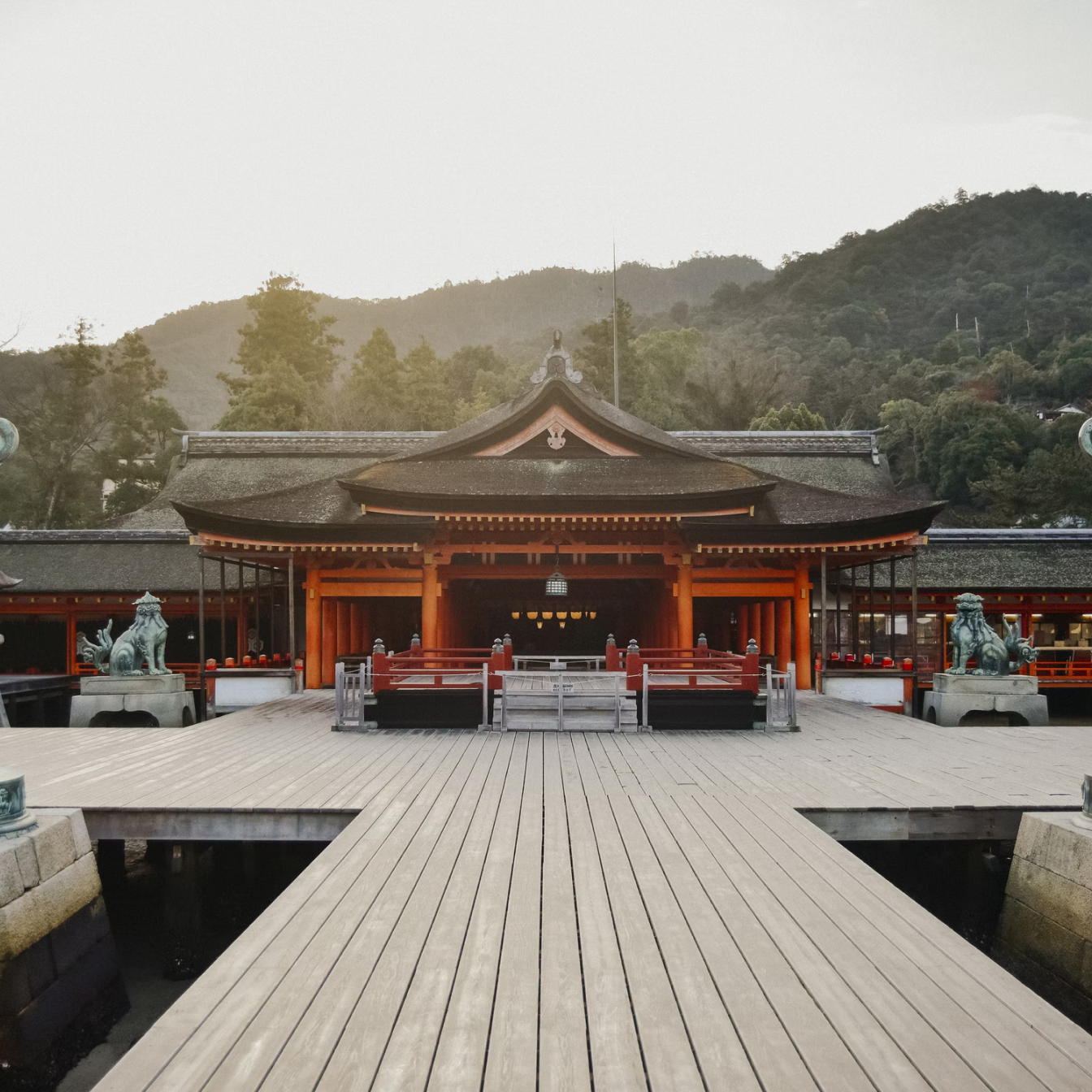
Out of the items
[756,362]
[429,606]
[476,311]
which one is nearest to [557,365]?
[429,606]

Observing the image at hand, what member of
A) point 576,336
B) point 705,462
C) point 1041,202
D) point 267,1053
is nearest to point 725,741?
point 705,462

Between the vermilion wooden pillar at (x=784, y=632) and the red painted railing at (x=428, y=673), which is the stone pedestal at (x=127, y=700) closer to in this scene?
→ the red painted railing at (x=428, y=673)

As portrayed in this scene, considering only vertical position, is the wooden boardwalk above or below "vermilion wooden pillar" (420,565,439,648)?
below

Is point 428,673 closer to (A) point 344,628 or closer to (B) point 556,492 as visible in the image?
(B) point 556,492

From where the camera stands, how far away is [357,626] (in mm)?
22422

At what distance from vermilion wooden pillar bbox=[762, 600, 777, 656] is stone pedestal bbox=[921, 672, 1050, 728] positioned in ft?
16.3

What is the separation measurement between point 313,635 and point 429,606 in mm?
3402

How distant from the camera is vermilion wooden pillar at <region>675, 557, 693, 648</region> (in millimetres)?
17453

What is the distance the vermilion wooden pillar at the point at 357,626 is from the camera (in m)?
21.9

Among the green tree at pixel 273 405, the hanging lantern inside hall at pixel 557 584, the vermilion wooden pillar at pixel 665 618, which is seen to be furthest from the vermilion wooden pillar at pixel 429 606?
the green tree at pixel 273 405

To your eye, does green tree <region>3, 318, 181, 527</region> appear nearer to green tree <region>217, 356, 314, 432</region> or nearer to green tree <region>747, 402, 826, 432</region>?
green tree <region>217, 356, 314, 432</region>

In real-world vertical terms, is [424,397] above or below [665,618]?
above

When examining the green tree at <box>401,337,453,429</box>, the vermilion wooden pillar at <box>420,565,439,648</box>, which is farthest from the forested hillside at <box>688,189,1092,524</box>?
the vermilion wooden pillar at <box>420,565,439,648</box>

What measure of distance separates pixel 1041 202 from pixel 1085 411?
67.1 m
